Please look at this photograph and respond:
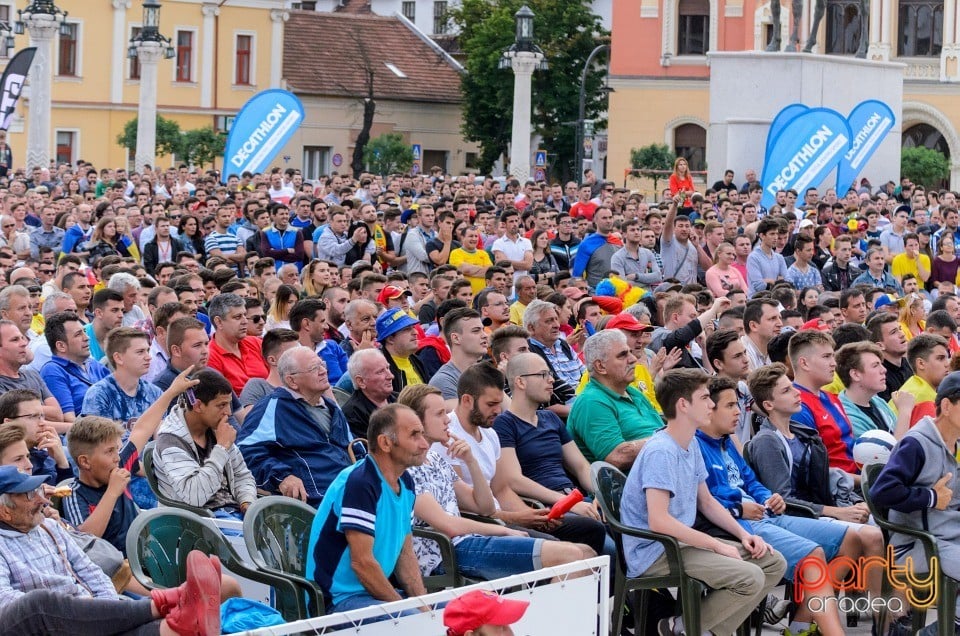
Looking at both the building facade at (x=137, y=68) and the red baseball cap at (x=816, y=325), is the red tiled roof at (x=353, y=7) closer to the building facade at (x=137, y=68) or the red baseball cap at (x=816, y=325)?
the building facade at (x=137, y=68)

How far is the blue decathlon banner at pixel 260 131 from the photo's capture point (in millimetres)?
25547

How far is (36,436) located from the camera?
24.0ft

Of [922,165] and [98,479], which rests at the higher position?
[922,165]

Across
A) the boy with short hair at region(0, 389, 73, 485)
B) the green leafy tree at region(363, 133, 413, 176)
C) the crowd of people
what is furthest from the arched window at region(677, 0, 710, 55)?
the boy with short hair at region(0, 389, 73, 485)

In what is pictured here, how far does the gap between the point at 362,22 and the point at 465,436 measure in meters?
61.4

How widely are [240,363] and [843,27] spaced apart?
171ft

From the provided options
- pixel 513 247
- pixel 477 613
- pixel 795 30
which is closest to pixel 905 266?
pixel 513 247

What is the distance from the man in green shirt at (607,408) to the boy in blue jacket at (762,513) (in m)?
0.87

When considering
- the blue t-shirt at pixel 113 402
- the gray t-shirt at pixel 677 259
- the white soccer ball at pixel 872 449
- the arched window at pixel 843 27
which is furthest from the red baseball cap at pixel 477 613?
the arched window at pixel 843 27

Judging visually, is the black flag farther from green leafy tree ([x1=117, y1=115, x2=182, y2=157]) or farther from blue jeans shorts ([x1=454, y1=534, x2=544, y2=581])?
green leafy tree ([x1=117, y1=115, x2=182, y2=157])

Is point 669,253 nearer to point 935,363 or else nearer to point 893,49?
point 935,363

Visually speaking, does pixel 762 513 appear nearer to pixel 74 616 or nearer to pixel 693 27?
pixel 74 616

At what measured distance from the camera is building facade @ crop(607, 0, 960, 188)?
58.8 meters

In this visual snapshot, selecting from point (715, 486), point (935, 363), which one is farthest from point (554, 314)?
point (715, 486)
